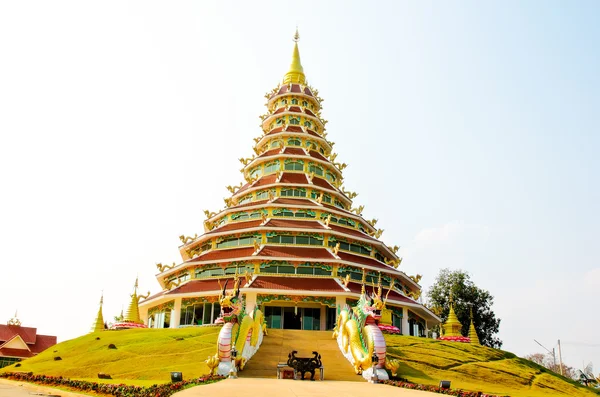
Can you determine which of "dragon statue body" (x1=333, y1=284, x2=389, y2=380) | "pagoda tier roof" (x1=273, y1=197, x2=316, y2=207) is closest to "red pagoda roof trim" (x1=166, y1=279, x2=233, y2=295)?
"pagoda tier roof" (x1=273, y1=197, x2=316, y2=207)

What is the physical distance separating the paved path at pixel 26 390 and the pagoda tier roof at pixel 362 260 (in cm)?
2036

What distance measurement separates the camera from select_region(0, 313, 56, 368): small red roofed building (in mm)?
55625

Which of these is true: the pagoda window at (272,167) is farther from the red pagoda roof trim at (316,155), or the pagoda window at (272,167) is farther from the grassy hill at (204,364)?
the grassy hill at (204,364)

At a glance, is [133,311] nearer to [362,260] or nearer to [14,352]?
[362,260]

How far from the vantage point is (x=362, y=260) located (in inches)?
1527

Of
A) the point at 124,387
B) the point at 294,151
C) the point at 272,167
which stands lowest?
the point at 124,387

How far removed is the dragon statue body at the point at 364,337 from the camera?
→ 22.8 m

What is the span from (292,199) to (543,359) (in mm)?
75796

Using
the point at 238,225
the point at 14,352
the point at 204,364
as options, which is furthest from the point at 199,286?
the point at 14,352

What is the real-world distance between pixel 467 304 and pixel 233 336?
42.4m

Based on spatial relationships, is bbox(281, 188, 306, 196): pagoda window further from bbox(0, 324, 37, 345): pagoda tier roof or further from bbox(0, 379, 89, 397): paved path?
bbox(0, 324, 37, 345): pagoda tier roof

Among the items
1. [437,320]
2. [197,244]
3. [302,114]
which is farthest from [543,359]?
[197,244]

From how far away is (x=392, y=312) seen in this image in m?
37.2

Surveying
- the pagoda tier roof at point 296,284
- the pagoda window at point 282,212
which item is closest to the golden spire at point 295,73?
the pagoda window at point 282,212
